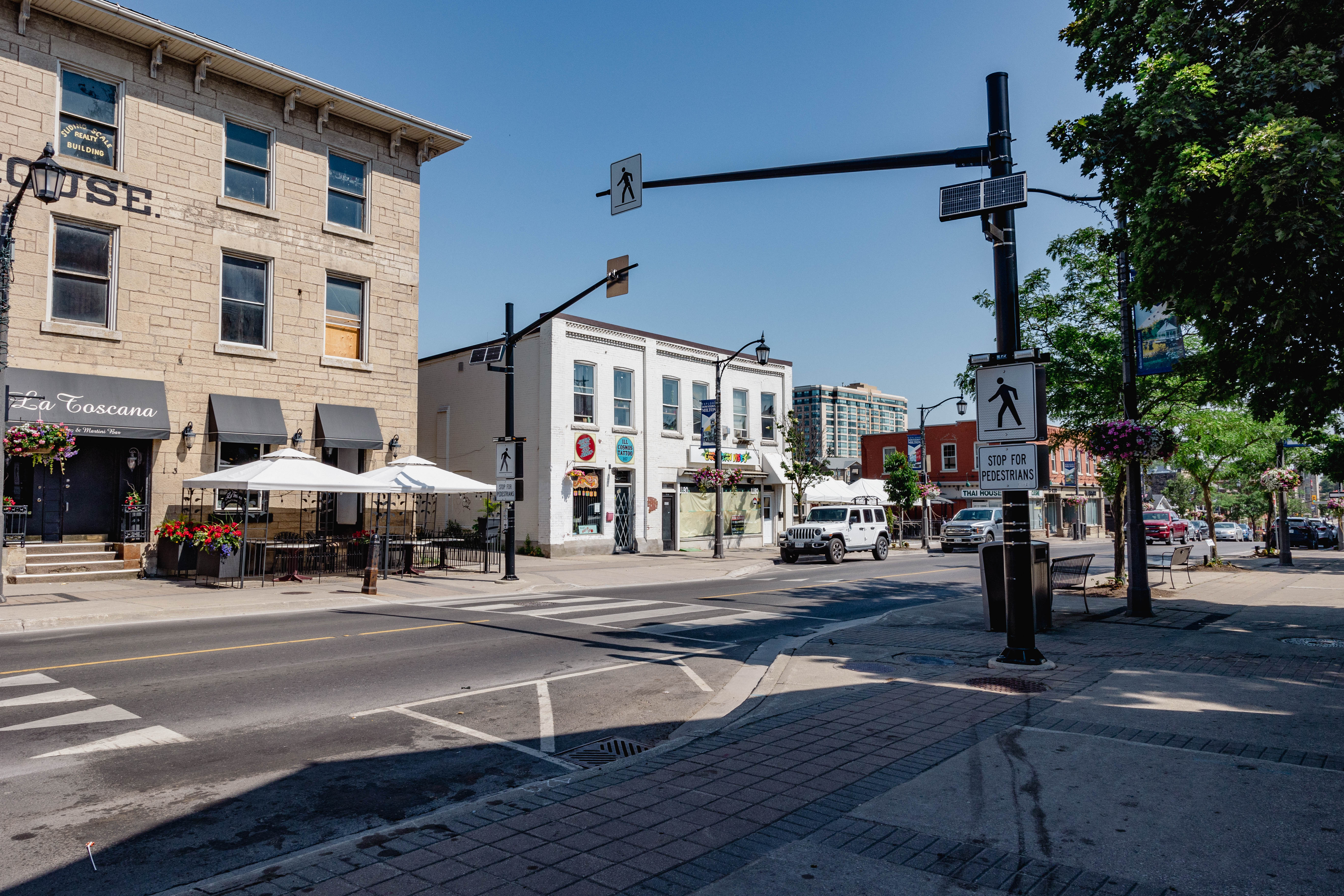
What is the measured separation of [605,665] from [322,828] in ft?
16.5

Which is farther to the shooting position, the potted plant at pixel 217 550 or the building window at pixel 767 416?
the building window at pixel 767 416

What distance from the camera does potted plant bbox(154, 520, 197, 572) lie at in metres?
18.5

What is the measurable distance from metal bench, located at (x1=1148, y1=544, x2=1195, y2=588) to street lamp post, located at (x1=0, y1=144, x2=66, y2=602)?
2165 centimetres

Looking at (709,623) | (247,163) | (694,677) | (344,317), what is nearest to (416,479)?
(344,317)

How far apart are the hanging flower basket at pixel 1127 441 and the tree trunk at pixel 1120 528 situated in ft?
11.7

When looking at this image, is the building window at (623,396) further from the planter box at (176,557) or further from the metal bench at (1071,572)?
the metal bench at (1071,572)

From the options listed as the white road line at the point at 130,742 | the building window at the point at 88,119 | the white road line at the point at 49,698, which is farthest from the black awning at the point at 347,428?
the white road line at the point at 130,742

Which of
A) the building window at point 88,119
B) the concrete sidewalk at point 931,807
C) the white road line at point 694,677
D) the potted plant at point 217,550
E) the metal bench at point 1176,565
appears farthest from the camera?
the building window at point 88,119

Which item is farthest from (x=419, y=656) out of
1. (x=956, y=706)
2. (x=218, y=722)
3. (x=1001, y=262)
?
(x=1001, y=262)

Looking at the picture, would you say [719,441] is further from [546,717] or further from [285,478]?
[546,717]

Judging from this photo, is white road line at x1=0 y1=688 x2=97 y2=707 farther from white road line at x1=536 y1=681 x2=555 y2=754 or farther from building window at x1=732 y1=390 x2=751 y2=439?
building window at x1=732 y1=390 x2=751 y2=439

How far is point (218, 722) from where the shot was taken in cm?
692

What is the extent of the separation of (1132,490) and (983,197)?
7.93 meters

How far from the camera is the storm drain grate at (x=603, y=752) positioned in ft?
19.3
